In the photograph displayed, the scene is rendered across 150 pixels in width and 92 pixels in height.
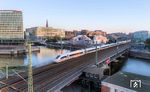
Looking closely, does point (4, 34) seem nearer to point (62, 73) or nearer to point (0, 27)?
point (0, 27)

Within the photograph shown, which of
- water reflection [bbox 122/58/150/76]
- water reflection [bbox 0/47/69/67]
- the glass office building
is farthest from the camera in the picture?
the glass office building

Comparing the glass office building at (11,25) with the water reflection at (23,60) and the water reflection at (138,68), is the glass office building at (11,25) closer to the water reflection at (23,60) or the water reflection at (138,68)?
the water reflection at (23,60)

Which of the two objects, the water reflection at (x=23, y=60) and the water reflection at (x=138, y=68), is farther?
the water reflection at (x=23, y=60)

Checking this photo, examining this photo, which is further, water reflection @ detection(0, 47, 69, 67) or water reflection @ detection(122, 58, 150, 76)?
water reflection @ detection(0, 47, 69, 67)

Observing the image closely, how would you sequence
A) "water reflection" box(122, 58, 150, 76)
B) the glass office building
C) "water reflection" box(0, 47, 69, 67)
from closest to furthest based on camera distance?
"water reflection" box(122, 58, 150, 76)
"water reflection" box(0, 47, 69, 67)
the glass office building

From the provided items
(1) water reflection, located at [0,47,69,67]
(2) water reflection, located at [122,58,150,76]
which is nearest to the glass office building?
(1) water reflection, located at [0,47,69,67]

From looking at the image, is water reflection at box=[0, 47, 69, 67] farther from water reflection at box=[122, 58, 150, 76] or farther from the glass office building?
the glass office building

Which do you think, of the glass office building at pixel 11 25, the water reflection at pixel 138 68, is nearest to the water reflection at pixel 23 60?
the water reflection at pixel 138 68

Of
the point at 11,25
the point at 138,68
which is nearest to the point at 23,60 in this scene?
the point at 138,68

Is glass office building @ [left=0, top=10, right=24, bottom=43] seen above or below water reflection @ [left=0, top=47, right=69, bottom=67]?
above

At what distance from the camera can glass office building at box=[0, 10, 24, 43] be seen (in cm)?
16138

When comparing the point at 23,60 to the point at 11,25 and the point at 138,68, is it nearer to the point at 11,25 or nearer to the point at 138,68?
the point at 138,68

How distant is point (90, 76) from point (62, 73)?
5.31 metres

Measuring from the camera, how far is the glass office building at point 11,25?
6353 inches
